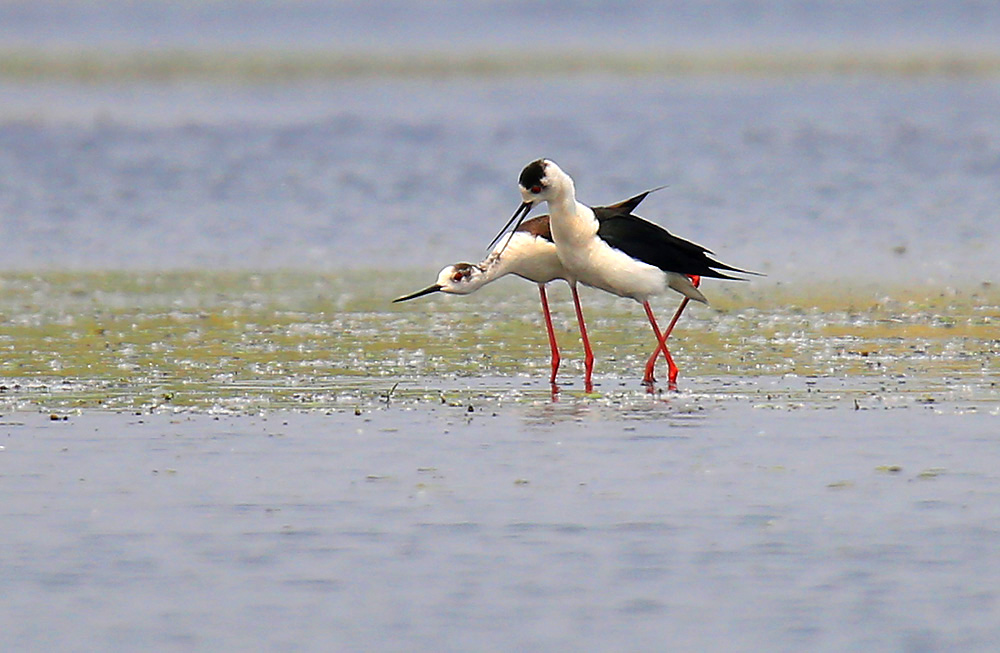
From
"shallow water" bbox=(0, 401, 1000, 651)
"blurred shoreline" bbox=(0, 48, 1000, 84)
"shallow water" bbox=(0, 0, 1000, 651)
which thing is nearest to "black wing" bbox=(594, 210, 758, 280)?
"shallow water" bbox=(0, 0, 1000, 651)

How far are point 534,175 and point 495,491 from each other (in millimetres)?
3885

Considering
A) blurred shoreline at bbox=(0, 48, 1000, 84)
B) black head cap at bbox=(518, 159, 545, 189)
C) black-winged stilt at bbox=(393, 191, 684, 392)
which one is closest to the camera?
black head cap at bbox=(518, 159, 545, 189)

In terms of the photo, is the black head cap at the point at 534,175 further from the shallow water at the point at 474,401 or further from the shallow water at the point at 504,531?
the shallow water at the point at 504,531

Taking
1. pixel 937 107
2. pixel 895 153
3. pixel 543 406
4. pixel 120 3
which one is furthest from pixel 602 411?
pixel 120 3

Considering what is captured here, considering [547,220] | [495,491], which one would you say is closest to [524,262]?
[547,220]

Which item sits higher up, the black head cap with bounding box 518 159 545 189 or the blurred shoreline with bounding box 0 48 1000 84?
the blurred shoreline with bounding box 0 48 1000 84

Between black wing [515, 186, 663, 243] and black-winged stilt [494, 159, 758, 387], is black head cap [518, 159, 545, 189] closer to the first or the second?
black-winged stilt [494, 159, 758, 387]

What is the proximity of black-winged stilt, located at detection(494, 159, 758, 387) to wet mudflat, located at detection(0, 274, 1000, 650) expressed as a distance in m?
0.47

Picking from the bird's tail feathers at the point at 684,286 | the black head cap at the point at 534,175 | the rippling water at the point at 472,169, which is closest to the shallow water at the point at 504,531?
the black head cap at the point at 534,175

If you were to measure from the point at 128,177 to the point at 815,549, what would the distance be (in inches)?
723

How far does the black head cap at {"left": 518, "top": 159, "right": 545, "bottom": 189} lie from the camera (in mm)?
11562

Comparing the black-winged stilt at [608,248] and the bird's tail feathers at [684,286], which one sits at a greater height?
the black-winged stilt at [608,248]

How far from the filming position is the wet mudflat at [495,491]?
6336mm

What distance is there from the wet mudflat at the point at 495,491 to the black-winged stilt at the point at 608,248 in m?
0.47
